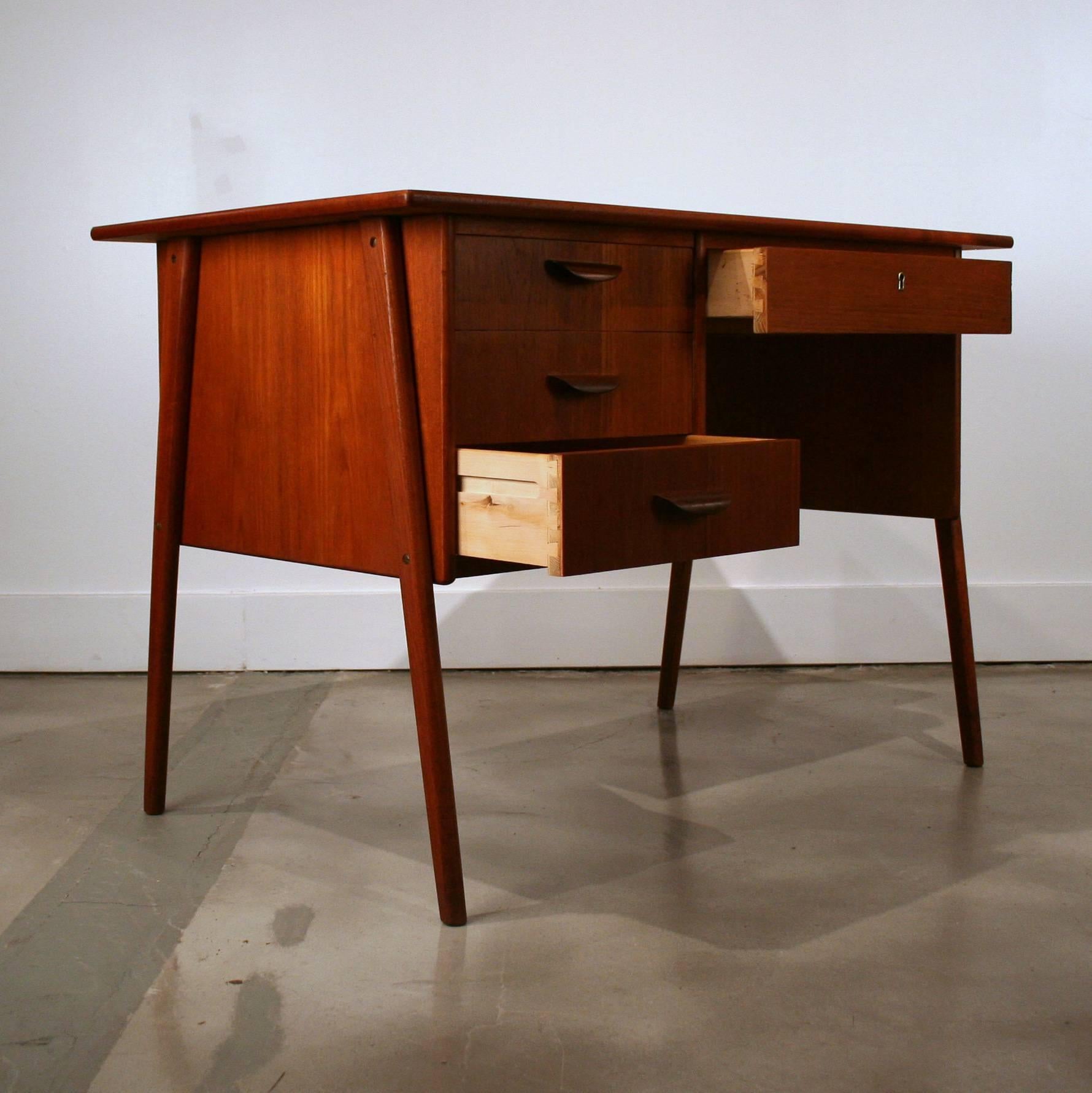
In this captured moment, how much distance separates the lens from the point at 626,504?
55.4 inches

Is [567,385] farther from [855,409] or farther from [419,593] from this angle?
[855,409]

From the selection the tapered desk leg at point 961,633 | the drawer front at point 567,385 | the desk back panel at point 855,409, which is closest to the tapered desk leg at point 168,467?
the drawer front at point 567,385

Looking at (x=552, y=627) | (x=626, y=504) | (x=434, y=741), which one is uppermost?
(x=626, y=504)

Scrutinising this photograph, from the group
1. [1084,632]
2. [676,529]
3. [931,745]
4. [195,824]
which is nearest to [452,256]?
[676,529]

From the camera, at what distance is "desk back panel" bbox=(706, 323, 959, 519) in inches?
82.8

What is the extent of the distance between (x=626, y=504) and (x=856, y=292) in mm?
514

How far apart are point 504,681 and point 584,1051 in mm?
1546

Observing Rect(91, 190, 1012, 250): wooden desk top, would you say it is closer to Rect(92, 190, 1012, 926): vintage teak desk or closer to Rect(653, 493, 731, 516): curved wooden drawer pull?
Rect(92, 190, 1012, 926): vintage teak desk

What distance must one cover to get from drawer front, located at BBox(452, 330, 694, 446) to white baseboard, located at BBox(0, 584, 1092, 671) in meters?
1.26

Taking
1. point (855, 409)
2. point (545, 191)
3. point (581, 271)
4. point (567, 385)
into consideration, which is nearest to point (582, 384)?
point (567, 385)

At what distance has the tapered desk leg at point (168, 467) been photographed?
179 centimetres

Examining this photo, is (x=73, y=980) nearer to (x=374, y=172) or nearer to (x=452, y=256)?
(x=452, y=256)

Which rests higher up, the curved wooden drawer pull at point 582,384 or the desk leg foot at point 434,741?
the curved wooden drawer pull at point 582,384

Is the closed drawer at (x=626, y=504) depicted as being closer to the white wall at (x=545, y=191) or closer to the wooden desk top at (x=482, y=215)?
the wooden desk top at (x=482, y=215)
